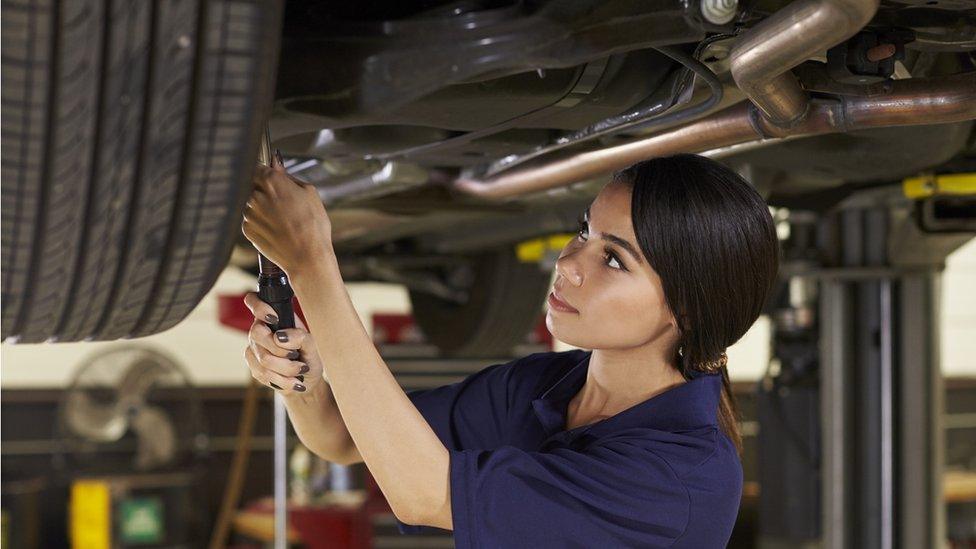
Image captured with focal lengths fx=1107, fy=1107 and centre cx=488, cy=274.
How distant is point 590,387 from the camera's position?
1.20 metres

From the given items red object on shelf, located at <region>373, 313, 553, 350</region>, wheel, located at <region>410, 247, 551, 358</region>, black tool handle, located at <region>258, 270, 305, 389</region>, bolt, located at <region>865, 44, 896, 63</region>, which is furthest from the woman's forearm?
red object on shelf, located at <region>373, 313, 553, 350</region>

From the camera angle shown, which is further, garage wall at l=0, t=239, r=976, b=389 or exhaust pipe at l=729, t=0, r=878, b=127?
garage wall at l=0, t=239, r=976, b=389

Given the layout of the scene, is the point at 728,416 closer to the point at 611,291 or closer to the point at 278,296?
the point at 611,291

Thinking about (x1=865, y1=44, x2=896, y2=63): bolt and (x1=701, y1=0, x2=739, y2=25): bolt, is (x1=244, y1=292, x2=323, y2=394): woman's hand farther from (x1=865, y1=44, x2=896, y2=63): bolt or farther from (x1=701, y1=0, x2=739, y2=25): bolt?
(x1=865, y1=44, x2=896, y2=63): bolt

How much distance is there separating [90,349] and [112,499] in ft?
3.65

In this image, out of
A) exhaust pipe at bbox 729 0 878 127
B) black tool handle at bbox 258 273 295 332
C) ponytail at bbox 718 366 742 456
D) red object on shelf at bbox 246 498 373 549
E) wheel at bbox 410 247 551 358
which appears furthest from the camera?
red object on shelf at bbox 246 498 373 549

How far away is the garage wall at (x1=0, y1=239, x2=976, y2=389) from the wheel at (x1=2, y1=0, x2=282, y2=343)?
13.4ft

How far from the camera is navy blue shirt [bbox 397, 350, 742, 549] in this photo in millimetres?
927

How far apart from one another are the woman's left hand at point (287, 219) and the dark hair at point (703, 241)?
32cm

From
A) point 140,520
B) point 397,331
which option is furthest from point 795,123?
point 140,520

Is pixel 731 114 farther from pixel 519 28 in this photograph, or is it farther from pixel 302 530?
pixel 302 530

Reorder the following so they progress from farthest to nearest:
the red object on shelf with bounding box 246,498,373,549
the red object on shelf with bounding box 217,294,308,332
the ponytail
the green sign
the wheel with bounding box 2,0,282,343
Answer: the green sign, the red object on shelf with bounding box 246,498,373,549, the red object on shelf with bounding box 217,294,308,332, the ponytail, the wheel with bounding box 2,0,282,343

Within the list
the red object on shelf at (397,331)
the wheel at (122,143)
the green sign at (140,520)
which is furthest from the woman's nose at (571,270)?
the green sign at (140,520)

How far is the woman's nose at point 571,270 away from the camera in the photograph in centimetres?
108
